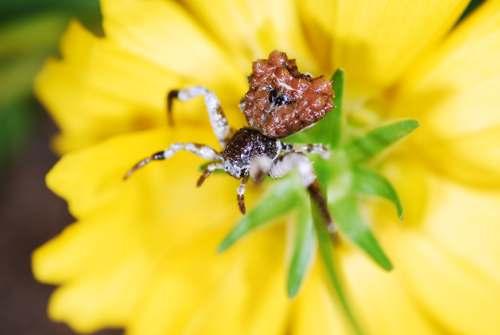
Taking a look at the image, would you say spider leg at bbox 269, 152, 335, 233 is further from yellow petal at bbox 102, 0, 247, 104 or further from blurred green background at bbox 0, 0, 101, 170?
blurred green background at bbox 0, 0, 101, 170

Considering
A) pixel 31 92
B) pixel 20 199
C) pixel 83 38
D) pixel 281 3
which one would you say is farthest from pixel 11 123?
pixel 281 3

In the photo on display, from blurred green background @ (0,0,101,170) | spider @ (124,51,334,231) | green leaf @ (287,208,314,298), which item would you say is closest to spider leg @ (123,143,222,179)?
spider @ (124,51,334,231)

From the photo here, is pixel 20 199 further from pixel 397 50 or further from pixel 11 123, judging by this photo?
pixel 397 50

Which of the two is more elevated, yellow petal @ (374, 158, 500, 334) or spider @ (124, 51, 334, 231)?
spider @ (124, 51, 334, 231)

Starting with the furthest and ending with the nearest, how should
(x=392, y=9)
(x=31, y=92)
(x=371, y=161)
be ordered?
(x=31, y=92) < (x=371, y=161) < (x=392, y=9)

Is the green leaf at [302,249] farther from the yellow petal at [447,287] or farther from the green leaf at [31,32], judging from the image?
the green leaf at [31,32]

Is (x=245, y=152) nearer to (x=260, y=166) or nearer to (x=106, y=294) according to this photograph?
(x=260, y=166)

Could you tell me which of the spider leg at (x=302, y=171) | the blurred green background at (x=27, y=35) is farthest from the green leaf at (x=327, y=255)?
the blurred green background at (x=27, y=35)
